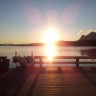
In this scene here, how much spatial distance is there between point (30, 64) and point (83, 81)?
A: 266 inches

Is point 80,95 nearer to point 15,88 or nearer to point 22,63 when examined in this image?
point 15,88

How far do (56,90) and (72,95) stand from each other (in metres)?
0.98

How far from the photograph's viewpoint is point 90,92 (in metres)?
9.76

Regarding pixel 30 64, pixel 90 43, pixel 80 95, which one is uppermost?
pixel 90 43

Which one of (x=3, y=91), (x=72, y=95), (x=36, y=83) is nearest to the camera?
(x=72, y=95)

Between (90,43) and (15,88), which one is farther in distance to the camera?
(90,43)

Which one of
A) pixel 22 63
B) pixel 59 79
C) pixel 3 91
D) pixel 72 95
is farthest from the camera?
pixel 22 63

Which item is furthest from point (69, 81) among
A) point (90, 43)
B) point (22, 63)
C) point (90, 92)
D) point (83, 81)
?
point (90, 43)

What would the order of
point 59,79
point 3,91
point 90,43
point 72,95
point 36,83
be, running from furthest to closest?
point 90,43, point 59,79, point 36,83, point 3,91, point 72,95

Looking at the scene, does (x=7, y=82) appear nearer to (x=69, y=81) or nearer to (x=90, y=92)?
(x=69, y=81)

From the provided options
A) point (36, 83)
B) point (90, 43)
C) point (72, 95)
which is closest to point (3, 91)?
point (36, 83)

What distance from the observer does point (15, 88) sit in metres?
10.5

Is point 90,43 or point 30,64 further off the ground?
point 90,43

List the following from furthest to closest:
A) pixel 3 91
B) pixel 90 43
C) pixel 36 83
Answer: pixel 90 43 < pixel 36 83 < pixel 3 91
